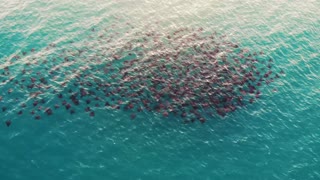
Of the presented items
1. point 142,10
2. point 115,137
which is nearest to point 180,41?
point 142,10

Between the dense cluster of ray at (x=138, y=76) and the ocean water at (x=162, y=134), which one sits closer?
the ocean water at (x=162, y=134)

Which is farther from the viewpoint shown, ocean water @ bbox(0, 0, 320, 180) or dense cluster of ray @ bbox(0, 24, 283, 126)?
dense cluster of ray @ bbox(0, 24, 283, 126)

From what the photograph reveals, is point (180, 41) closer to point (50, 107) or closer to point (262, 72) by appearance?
point (262, 72)

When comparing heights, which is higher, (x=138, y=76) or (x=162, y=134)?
(x=138, y=76)
